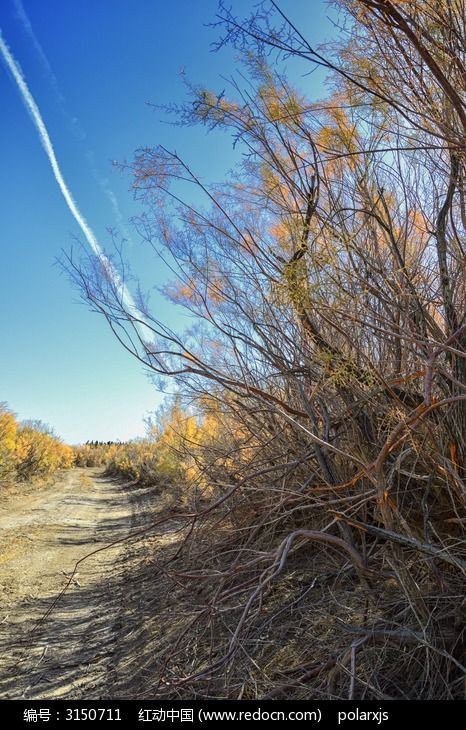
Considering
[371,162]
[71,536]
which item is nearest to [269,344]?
[371,162]

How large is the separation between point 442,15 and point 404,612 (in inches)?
128

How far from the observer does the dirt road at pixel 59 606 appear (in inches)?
128

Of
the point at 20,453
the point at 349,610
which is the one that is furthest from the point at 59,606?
the point at 20,453

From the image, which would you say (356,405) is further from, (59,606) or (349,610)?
(59,606)

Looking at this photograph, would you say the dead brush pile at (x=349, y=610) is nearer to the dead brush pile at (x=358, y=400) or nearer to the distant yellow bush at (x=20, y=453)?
the dead brush pile at (x=358, y=400)

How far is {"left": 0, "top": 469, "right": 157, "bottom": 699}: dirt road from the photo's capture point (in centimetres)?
324

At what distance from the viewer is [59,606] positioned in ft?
15.8

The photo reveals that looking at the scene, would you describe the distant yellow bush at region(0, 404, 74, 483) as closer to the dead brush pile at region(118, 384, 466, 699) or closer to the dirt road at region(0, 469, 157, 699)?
the dirt road at region(0, 469, 157, 699)

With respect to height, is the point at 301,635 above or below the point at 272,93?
below

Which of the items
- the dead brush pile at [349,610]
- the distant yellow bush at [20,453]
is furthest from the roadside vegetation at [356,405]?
the distant yellow bush at [20,453]

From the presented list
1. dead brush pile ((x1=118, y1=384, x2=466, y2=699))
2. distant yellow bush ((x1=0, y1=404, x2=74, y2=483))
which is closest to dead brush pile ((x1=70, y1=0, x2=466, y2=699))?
dead brush pile ((x1=118, y1=384, x2=466, y2=699))

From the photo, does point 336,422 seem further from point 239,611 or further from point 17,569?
point 17,569

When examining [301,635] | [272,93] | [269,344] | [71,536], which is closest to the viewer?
[301,635]

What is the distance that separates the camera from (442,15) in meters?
2.39
